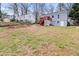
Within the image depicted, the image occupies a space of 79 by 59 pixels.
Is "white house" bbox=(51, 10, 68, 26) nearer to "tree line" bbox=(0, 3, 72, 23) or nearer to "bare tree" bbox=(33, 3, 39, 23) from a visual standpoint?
"tree line" bbox=(0, 3, 72, 23)

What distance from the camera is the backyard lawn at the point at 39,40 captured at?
5.51 feet

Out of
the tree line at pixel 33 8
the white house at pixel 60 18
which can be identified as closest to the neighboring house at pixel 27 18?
the tree line at pixel 33 8

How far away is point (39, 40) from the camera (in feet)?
5.57

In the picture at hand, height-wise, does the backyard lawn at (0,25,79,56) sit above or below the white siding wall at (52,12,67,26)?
below

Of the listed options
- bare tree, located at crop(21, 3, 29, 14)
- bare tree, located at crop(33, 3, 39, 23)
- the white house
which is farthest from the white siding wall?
bare tree, located at crop(21, 3, 29, 14)

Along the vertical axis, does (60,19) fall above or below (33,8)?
below

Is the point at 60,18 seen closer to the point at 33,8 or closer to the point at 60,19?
the point at 60,19

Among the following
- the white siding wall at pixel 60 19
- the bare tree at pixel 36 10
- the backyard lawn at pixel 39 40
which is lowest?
the backyard lawn at pixel 39 40

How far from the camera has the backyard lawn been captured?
1.68 meters

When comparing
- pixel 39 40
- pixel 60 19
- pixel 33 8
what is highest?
pixel 33 8

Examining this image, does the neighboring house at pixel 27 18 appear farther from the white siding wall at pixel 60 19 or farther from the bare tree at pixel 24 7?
the white siding wall at pixel 60 19

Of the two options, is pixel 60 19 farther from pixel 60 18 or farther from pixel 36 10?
pixel 36 10

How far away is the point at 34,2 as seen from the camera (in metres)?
1.70

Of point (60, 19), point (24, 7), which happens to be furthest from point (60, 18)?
point (24, 7)
